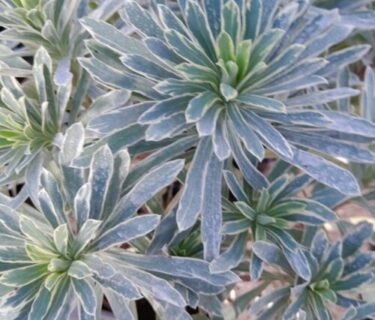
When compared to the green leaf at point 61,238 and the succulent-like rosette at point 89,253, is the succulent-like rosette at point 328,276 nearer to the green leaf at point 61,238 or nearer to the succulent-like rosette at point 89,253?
the succulent-like rosette at point 89,253

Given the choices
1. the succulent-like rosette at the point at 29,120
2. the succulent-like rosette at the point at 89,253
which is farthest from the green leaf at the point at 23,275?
the succulent-like rosette at the point at 29,120

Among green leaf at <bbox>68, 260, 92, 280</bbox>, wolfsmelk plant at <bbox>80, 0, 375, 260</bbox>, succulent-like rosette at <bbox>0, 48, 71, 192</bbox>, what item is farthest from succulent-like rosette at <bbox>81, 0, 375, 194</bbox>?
green leaf at <bbox>68, 260, 92, 280</bbox>

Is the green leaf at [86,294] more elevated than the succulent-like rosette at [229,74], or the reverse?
the succulent-like rosette at [229,74]

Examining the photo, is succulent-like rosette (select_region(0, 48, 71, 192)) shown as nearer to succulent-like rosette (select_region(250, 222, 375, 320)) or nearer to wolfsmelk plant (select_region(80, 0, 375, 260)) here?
wolfsmelk plant (select_region(80, 0, 375, 260))

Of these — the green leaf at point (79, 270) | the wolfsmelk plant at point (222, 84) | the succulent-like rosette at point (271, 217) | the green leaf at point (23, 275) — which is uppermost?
the wolfsmelk plant at point (222, 84)

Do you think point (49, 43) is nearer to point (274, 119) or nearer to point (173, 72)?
point (173, 72)

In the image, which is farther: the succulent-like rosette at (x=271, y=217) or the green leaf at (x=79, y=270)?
the succulent-like rosette at (x=271, y=217)

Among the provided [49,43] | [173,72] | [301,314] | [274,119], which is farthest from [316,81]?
[49,43]
